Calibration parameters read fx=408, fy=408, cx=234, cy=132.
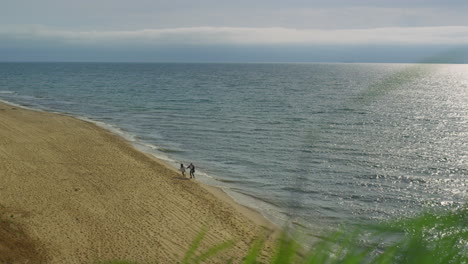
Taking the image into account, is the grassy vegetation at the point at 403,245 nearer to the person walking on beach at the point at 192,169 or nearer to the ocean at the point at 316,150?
the ocean at the point at 316,150

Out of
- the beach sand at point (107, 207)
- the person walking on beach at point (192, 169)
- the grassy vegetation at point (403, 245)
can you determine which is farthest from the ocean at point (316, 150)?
the beach sand at point (107, 207)

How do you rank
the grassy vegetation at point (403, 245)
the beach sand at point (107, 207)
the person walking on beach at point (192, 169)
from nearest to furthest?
the grassy vegetation at point (403, 245)
the beach sand at point (107, 207)
the person walking on beach at point (192, 169)

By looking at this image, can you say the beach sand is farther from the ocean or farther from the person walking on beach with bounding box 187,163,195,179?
the ocean

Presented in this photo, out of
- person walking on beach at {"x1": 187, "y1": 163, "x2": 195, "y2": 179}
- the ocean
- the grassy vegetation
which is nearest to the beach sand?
person walking on beach at {"x1": 187, "y1": 163, "x2": 195, "y2": 179}

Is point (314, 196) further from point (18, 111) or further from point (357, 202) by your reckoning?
point (18, 111)

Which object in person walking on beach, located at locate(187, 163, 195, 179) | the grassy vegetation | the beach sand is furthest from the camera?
person walking on beach, located at locate(187, 163, 195, 179)

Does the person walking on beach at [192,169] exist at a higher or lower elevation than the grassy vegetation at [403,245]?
lower

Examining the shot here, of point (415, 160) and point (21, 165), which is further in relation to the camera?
point (415, 160)

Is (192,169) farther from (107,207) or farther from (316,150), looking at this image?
(316,150)

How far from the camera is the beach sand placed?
17.6m

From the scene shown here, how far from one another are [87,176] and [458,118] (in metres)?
59.7

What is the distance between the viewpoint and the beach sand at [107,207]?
17.6 m

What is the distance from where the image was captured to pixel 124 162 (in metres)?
31.1

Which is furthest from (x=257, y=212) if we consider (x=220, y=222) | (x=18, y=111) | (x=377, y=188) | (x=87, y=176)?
(x=18, y=111)
